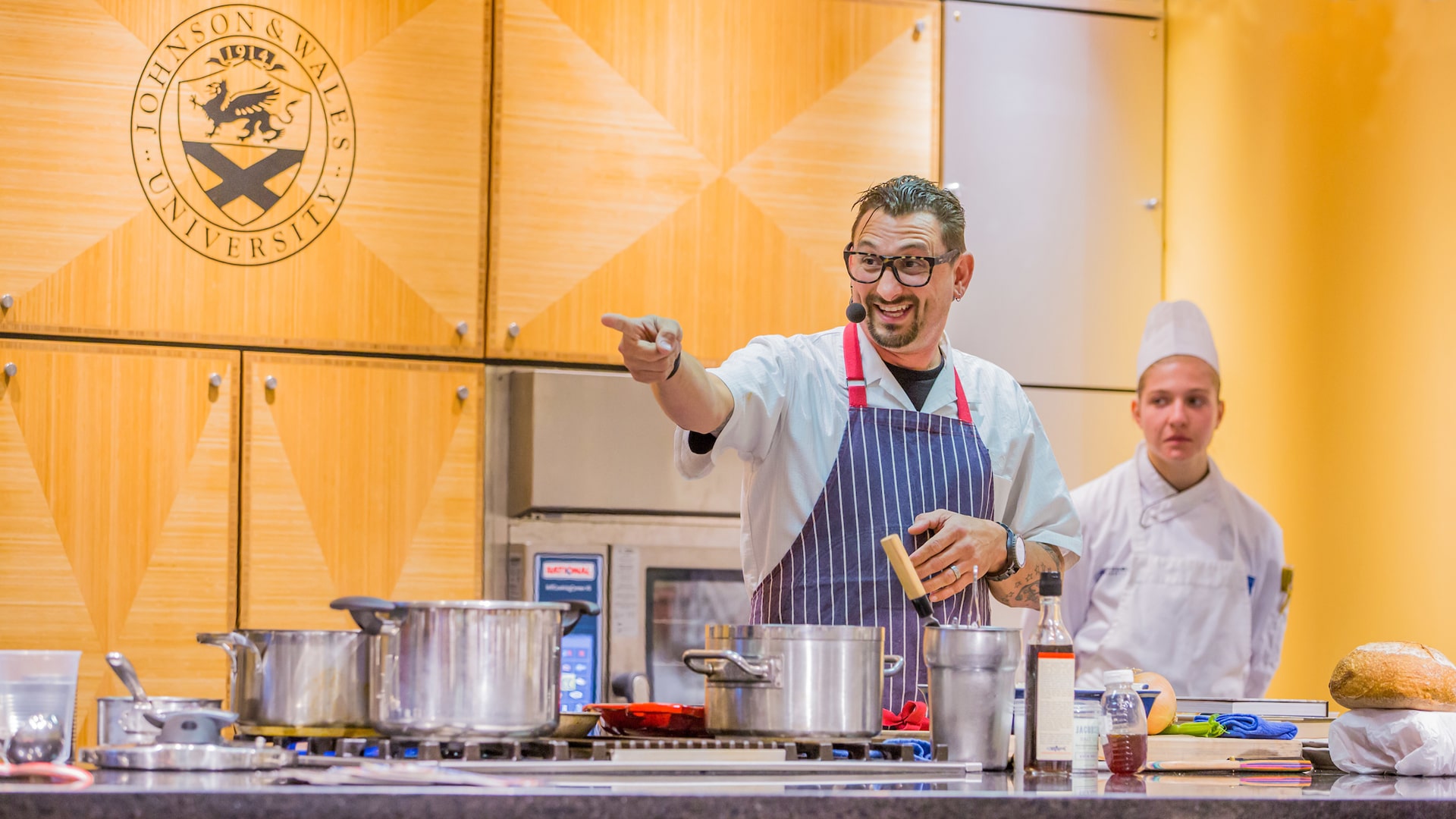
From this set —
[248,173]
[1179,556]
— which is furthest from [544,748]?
[1179,556]

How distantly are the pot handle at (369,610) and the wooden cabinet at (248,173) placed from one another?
186 centimetres

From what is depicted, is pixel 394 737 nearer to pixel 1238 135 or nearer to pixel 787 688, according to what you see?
pixel 787 688

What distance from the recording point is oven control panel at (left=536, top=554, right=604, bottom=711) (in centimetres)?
305

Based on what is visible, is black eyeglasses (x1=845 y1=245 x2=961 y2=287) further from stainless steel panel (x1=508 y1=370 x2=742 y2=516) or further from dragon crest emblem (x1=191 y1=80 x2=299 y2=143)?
dragon crest emblem (x1=191 y1=80 x2=299 y2=143)

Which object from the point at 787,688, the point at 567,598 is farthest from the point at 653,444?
the point at 787,688

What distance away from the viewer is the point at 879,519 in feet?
6.85

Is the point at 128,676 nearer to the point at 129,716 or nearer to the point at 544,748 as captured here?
the point at 129,716

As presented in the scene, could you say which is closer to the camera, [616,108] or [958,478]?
[958,478]

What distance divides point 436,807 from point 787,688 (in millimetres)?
396

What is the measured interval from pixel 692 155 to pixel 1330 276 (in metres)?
1.34

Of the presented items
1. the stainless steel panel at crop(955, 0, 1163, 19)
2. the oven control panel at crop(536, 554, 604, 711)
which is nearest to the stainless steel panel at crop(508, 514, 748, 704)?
the oven control panel at crop(536, 554, 604, 711)

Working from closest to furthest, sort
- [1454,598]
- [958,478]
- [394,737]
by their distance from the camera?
[394,737]
[958,478]
[1454,598]

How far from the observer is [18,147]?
2926 mm

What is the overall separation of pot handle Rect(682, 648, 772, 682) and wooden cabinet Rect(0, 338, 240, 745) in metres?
1.79
